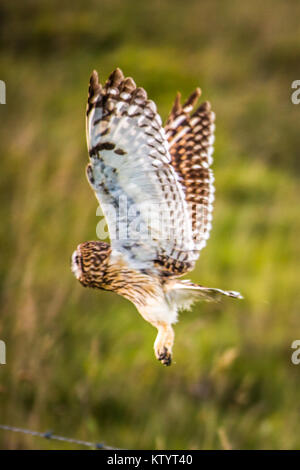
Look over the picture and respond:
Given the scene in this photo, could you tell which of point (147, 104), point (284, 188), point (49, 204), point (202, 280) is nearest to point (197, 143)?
point (147, 104)

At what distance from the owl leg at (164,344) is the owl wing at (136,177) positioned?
15cm

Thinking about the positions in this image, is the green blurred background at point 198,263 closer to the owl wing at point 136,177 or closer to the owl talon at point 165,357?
the owl wing at point 136,177

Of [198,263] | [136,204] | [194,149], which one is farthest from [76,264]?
[198,263]

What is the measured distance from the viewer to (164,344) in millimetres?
1198

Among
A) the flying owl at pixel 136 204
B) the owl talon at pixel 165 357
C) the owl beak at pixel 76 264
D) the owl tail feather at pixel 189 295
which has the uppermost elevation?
the flying owl at pixel 136 204

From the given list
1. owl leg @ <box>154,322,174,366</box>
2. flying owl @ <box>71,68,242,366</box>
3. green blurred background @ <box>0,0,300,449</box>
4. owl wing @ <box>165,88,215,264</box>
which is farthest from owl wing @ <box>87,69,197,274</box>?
green blurred background @ <box>0,0,300,449</box>

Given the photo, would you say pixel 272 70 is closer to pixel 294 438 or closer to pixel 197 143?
pixel 294 438

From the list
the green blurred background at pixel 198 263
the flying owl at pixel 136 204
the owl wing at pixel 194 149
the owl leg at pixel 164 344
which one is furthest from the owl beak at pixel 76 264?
the green blurred background at pixel 198 263

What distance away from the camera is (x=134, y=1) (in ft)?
38.1

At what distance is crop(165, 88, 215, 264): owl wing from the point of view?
71.4 inches

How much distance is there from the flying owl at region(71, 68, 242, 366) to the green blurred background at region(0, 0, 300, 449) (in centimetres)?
149

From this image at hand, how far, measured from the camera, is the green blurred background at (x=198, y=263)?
4.17 meters
